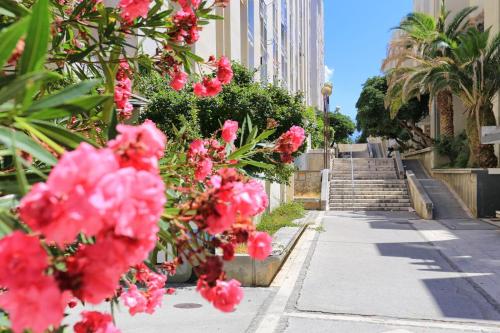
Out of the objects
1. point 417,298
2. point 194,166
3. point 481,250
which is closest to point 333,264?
point 417,298

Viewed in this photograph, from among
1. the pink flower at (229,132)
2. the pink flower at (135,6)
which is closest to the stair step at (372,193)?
the pink flower at (229,132)

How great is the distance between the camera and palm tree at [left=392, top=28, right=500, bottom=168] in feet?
62.3

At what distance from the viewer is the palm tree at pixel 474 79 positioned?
1898 centimetres

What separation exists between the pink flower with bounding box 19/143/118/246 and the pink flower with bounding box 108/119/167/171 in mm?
95

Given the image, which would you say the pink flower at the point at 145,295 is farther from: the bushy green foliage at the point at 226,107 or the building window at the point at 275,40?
the building window at the point at 275,40

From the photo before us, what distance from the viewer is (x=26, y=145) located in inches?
49.0

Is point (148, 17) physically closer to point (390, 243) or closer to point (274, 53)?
point (390, 243)

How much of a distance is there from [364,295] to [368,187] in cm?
1822

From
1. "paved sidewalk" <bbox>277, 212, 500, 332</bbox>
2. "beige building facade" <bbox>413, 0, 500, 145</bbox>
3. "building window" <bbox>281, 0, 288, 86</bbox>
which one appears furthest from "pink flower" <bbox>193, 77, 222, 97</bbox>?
"building window" <bbox>281, 0, 288, 86</bbox>

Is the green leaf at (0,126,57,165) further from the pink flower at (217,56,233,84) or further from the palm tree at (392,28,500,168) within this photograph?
the palm tree at (392,28,500,168)

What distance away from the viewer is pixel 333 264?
9.84 m

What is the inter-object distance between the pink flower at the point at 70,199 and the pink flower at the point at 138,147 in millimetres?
95

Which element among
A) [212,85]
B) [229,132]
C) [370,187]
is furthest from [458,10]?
[229,132]

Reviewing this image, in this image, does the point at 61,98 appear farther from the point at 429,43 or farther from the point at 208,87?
the point at 429,43
